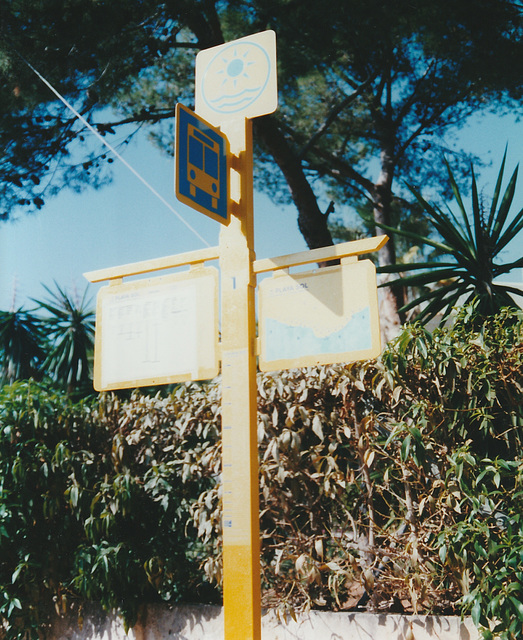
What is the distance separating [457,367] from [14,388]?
277 cm

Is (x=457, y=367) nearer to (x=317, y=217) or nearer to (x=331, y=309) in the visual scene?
(x=331, y=309)

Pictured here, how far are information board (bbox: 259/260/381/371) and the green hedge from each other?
1.03 meters

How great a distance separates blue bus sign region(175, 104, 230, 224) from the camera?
7.51 ft

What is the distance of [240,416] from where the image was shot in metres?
2.28

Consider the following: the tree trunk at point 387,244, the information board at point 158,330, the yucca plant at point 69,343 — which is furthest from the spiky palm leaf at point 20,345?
the information board at point 158,330

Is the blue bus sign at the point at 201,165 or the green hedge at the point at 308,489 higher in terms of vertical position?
the blue bus sign at the point at 201,165

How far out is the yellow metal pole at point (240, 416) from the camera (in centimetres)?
220

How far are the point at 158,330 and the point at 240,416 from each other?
1.89 feet

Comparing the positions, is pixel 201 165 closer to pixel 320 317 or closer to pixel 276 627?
pixel 320 317

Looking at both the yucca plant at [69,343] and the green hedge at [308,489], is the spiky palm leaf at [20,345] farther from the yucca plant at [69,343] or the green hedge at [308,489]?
the green hedge at [308,489]

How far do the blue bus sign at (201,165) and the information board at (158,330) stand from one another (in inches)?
11.6

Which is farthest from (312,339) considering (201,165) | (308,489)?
(308,489)

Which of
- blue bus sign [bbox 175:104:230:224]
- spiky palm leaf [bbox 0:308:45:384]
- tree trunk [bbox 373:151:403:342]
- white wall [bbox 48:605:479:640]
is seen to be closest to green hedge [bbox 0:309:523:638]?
white wall [bbox 48:605:479:640]

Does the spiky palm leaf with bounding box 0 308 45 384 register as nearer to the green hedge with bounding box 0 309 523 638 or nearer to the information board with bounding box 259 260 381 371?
the green hedge with bounding box 0 309 523 638
